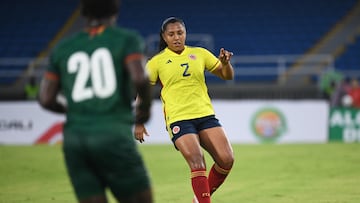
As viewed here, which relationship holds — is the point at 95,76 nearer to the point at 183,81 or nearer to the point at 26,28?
the point at 183,81

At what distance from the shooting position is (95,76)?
16.8 ft

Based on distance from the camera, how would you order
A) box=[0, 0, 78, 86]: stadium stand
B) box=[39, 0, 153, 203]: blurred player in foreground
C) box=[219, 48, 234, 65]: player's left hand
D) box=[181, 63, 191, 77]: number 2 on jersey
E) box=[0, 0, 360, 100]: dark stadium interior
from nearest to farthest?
box=[39, 0, 153, 203]: blurred player in foreground
box=[219, 48, 234, 65]: player's left hand
box=[181, 63, 191, 77]: number 2 on jersey
box=[0, 0, 360, 100]: dark stadium interior
box=[0, 0, 78, 86]: stadium stand

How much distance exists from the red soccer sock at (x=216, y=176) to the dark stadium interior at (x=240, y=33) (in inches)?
750

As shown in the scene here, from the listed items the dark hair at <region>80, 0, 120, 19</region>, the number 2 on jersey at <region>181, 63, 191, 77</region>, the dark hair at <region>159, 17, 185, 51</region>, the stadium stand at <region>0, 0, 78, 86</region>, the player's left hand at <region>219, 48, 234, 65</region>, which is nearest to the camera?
the dark hair at <region>80, 0, 120, 19</region>

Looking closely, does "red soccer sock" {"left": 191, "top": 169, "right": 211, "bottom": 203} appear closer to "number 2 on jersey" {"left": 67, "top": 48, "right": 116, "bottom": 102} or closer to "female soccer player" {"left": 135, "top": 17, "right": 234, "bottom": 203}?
"female soccer player" {"left": 135, "top": 17, "right": 234, "bottom": 203}

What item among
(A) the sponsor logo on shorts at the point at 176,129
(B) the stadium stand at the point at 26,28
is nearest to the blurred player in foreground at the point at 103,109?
(A) the sponsor logo on shorts at the point at 176,129

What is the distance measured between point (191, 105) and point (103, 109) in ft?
12.2

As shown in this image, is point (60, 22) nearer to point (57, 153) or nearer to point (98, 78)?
point (57, 153)

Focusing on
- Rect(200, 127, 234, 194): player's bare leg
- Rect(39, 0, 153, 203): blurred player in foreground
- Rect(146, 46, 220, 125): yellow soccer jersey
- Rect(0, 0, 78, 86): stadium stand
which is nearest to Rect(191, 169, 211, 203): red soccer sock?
Rect(200, 127, 234, 194): player's bare leg

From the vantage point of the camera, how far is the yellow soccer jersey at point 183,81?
8789 millimetres

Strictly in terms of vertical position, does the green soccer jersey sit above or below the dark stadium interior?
above

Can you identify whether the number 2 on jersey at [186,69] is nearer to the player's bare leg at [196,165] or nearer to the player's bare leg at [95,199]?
the player's bare leg at [196,165]

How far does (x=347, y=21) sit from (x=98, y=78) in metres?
29.1

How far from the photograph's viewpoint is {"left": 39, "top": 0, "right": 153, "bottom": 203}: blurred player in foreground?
5105 millimetres
